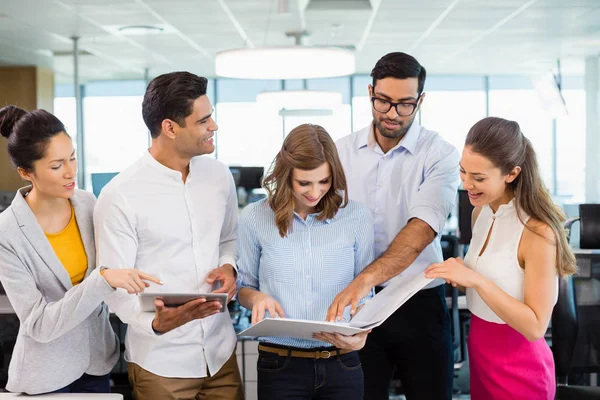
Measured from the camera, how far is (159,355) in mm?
2209

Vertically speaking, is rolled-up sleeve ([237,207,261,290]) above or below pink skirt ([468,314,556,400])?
above

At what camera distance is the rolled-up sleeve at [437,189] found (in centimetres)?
241

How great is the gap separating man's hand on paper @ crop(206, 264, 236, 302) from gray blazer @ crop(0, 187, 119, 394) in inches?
13.6

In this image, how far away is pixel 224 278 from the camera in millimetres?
2238

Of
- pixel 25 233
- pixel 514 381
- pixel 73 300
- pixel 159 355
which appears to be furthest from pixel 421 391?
pixel 25 233

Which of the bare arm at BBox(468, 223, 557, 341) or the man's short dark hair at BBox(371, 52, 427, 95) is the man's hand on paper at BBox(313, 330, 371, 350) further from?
the man's short dark hair at BBox(371, 52, 427, 95)

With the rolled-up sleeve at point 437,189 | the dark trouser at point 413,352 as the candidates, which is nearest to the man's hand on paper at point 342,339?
the dark trouser at point 413,352

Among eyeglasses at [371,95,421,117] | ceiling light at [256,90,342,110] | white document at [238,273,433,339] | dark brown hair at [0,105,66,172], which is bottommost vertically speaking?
white document at [238,273,433,339]

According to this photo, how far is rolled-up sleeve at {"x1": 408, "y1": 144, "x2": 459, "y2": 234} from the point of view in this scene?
241 centimetres

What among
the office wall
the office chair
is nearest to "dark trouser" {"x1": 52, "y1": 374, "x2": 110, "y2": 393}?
the office chair

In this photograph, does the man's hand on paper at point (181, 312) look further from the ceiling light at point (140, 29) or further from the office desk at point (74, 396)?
the ceiling light at point (140, 29)

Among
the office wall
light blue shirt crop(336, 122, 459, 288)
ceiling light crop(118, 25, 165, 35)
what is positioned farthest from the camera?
the office wall

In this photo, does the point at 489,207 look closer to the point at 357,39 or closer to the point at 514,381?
the point at 514,381

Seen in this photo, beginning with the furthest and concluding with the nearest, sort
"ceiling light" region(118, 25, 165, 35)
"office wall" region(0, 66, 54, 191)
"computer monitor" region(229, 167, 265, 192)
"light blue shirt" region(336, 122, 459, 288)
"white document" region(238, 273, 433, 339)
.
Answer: "office wall" region(0, 66, 54, 191) < "computer monitor" region(229, 167, 265, 192) < "ceiling light" region(118, 25, 165, 35) < "light blue shirt" region(336, 122, 459, 288) < "white document" region(238, 273, 433, 339)
